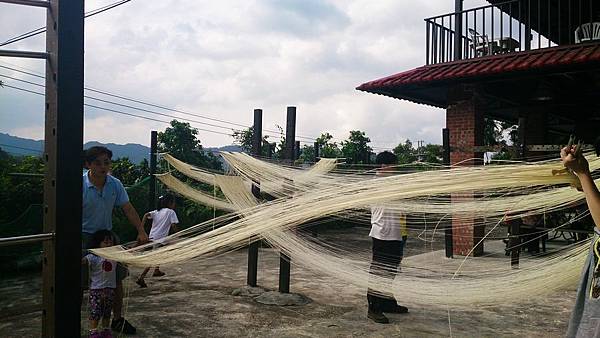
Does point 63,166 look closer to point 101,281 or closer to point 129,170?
point 101,281

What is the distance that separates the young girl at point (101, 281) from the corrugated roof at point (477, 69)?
5137 mm

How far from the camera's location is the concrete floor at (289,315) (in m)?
3.78

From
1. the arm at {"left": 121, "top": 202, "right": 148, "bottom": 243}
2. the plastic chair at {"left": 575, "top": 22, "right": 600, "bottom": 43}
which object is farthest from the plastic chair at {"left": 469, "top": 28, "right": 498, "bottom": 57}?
the arm at {"left": 121, "top": 202, "right": 148, "bottom": 243}

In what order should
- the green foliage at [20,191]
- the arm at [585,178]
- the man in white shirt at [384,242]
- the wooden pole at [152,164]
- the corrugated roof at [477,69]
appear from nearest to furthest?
the arm at [585,178]
the man in white shirt at [384,242]
the corrugated roof at [477,69]
the green foliage at [20,191]
the wooden pole at [152,164]

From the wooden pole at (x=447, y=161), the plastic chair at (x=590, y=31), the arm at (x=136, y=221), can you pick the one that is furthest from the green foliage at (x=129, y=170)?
the plastic chair at (x=590, y=31)

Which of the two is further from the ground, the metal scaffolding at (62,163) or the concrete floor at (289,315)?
the metal scaffolding at (62,163)

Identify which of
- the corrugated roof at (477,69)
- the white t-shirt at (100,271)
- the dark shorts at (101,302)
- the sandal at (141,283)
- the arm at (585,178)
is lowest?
the sandal at (141,283)

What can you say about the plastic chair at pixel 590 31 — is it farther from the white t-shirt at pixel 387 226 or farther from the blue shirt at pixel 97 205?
the blue shirt at pixel 97 205

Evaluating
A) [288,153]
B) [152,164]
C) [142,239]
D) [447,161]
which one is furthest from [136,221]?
[447,161]

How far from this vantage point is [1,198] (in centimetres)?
627

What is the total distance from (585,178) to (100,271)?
2.71m

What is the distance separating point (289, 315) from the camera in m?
4.27

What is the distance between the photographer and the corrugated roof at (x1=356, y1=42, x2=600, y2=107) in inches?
233

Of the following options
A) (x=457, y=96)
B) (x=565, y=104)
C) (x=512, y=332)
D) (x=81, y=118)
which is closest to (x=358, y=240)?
(x=457, y=96)
